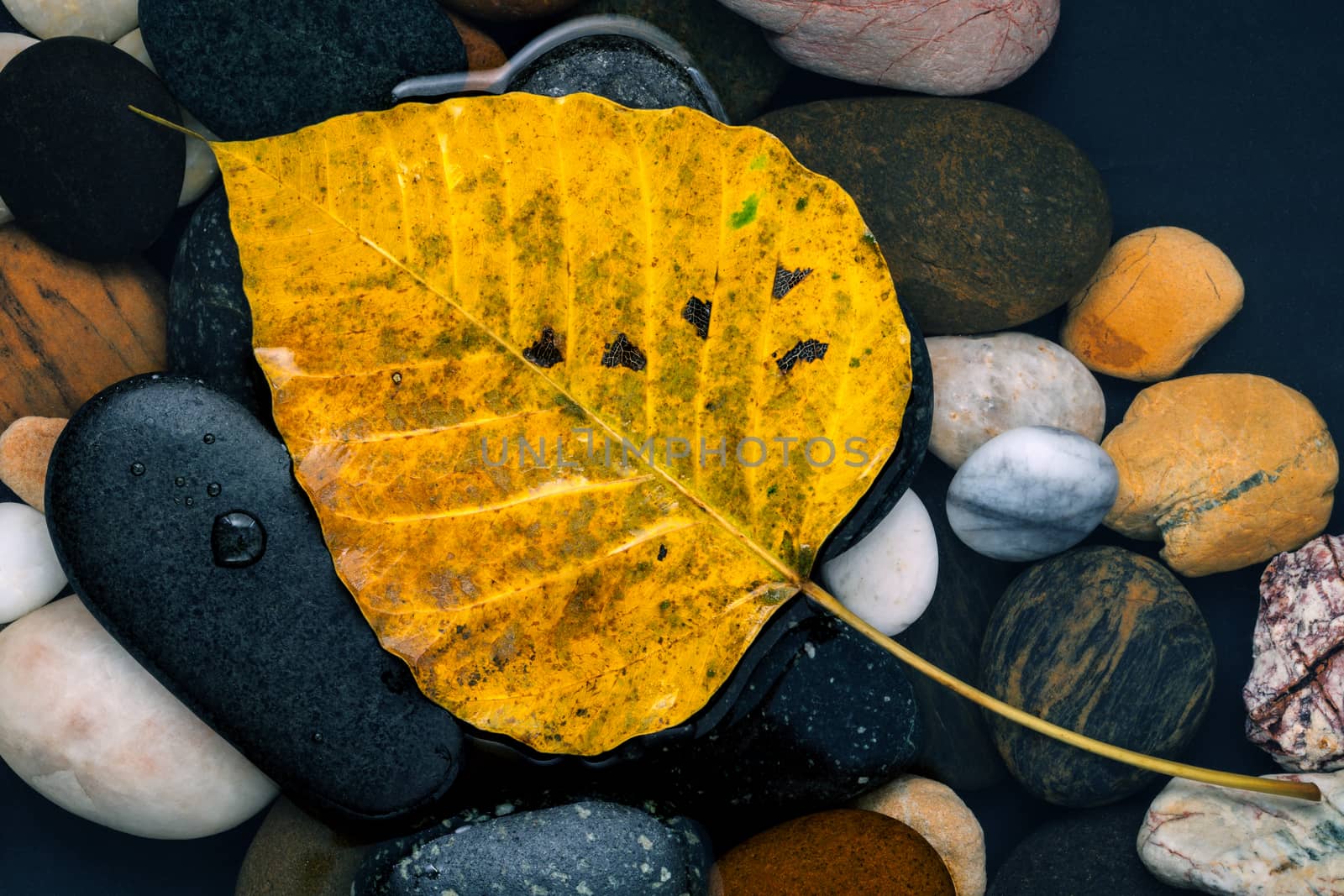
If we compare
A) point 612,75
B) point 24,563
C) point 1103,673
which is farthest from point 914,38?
point 24,563

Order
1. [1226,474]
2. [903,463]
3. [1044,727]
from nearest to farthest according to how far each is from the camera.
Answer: [1044,727] → [903,463] → [1226,474]

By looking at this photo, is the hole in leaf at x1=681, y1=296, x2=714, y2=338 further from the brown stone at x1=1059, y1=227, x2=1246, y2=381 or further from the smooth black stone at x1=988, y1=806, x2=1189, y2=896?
the smooth black stone at x1=988, y1=806, x2=1189, y2=896

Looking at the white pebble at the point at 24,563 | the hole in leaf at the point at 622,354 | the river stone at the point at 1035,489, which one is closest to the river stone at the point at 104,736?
the white pebble at the point at 24,563

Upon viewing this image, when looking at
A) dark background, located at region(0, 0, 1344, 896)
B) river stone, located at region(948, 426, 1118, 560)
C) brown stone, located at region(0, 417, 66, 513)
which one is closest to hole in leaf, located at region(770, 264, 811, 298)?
river stone, located at region(948, 426, 1118, 560)

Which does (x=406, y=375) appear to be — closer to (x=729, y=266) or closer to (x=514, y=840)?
(x=729, y=266)

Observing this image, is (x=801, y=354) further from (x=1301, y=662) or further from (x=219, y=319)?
(x=1301, y=662)

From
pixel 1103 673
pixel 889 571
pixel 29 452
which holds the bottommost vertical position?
pixel 1103 673

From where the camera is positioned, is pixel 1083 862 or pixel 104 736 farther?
pixel 1083 862

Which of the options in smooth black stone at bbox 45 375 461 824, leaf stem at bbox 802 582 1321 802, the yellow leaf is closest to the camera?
the yellow leaf
